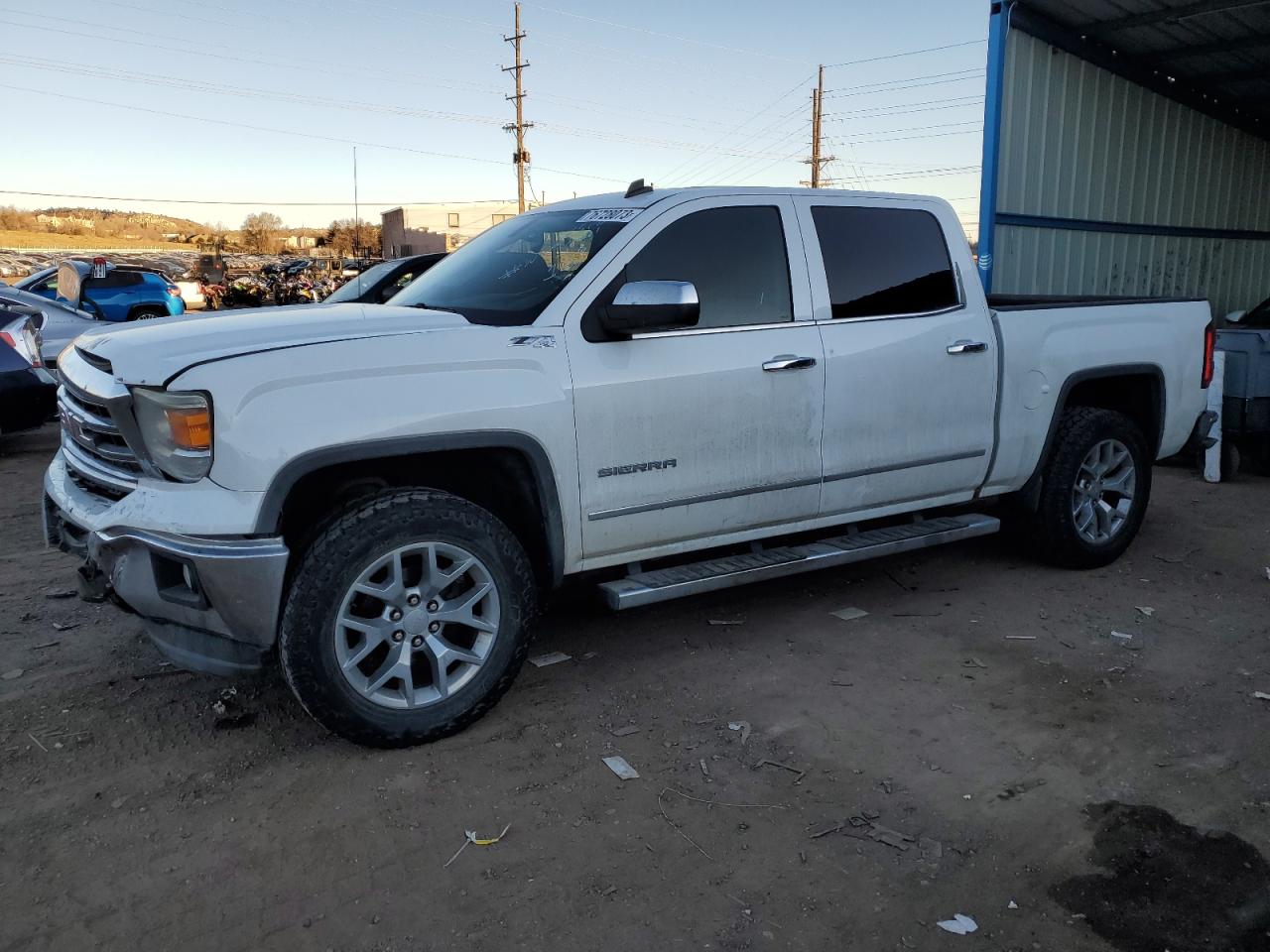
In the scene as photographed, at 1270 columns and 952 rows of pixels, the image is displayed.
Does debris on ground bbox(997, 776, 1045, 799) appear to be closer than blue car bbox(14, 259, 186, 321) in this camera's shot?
Yes

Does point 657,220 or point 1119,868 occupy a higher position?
point 657,220

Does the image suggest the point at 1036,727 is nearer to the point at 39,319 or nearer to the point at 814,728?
the point at 814,728

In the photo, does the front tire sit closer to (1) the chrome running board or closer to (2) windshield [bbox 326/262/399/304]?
(1) the chrome running board

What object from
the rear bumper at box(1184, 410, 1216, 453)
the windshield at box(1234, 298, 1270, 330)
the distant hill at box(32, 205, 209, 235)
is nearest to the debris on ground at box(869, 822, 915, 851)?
the rear bumper at box(1184, 410, 1216, 453)

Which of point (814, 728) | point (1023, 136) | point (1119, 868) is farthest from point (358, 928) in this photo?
point (1023, 136)

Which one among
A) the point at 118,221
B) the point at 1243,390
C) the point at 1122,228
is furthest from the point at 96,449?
the point at 118,221

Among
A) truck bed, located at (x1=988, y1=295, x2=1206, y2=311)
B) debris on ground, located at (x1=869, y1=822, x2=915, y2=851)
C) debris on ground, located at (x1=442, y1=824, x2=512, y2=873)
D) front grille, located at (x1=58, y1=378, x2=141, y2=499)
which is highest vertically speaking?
truck bed, located at (x1=988, y1=295, x2=1206, y2=311)

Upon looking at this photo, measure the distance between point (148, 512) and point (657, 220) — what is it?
2.17 meters

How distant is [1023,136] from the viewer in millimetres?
11062

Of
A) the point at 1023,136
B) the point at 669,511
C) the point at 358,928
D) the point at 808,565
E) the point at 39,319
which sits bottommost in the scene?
→ the point at 358,928

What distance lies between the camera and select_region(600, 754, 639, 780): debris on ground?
131 inches

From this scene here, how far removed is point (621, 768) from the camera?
3.38 meters

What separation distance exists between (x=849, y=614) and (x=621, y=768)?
6.20 ft

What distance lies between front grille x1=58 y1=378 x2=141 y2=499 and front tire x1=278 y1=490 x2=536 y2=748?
72 cm
